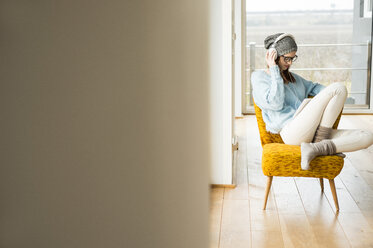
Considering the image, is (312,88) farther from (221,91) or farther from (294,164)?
(294,164)

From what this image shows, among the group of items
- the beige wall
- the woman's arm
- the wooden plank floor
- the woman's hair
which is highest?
the beige wall

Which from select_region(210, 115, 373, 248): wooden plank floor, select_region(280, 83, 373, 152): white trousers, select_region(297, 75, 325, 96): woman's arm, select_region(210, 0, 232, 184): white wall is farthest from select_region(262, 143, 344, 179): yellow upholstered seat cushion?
select_region(297, 75, 325, 96): woman's arm

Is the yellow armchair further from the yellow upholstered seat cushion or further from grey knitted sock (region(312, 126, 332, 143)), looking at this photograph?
grey knitted sock (region(312, 126, 332, 143))

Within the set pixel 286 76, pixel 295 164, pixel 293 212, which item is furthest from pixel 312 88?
pixel 293 212

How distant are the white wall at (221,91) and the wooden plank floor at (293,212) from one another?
184mm

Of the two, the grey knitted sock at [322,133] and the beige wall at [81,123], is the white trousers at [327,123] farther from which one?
the beige wall at [81,123]

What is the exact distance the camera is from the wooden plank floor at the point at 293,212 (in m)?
2.42

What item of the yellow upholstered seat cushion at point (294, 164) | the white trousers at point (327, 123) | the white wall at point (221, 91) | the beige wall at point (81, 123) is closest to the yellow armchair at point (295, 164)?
the yellow upholstered seat cushion at point (294, 164)

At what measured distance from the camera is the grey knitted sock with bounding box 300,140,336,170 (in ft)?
8.77

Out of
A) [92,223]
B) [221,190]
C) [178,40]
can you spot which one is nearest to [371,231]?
[221,190]

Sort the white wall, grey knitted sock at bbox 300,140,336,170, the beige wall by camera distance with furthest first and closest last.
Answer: the white wall
grey knitted sock at bbox 300,140,336,170
the beige wall

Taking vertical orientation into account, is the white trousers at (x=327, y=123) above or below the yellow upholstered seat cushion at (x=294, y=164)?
above

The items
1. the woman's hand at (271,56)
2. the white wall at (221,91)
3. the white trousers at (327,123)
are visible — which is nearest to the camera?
the white trousers at (327,123)

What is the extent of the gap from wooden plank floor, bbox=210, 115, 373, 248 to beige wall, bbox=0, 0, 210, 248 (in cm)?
194
